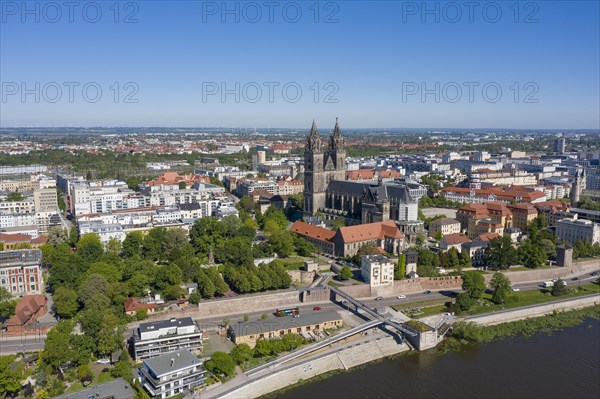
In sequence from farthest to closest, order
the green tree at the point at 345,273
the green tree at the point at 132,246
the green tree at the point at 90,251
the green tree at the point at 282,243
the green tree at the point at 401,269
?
the green tree at the point at 282,243
the green tree at the point at 132,246
the green tree at the point at 90,251
the green tree at the point at 401,269
the green tree at the point at 345,273

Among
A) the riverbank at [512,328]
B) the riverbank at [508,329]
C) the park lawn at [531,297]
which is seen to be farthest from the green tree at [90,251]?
the park lawn at [531,297]

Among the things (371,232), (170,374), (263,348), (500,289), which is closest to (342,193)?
(371,232)

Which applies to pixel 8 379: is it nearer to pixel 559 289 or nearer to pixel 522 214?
pixel 559 289

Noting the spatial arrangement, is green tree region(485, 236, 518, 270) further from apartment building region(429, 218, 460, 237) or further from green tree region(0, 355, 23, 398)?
green tree region(0, 355, 23, 398)

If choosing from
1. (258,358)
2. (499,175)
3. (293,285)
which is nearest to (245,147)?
(499,175)

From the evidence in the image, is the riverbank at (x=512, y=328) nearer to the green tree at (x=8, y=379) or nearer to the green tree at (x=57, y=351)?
the green tree at (x=57, y=351)

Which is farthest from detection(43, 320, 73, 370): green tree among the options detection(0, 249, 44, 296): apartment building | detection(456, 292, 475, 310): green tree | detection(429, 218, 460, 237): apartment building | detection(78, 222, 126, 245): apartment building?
detection(429, 218, 460, 237): apartment building

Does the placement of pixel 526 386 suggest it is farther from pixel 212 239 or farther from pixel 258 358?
pixel 212 239
